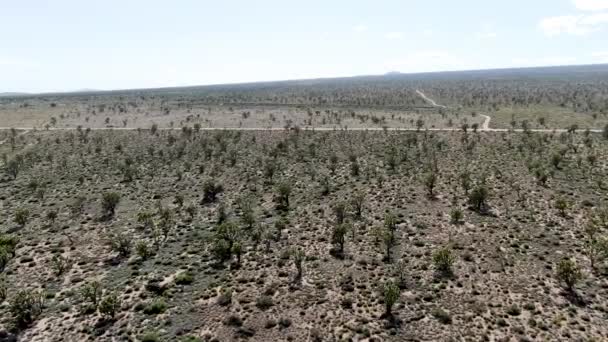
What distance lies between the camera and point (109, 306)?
30.1 metres

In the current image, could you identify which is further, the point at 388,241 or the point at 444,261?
the point at 388,241

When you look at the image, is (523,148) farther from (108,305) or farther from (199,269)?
(108,305)

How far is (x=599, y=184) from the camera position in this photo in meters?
51.5

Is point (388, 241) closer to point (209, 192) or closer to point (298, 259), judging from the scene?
point (298, 259)

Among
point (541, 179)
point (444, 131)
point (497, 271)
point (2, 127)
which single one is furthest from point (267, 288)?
point (2, 127)

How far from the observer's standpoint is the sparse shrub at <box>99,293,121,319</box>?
1184 inches

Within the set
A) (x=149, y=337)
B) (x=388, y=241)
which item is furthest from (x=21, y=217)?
(x=388, y=241)

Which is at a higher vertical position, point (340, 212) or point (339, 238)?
point (340, 212)

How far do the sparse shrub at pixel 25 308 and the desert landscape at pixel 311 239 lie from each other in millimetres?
136

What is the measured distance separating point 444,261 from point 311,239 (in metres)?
13.2

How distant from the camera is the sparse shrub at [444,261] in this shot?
34938 millimetres

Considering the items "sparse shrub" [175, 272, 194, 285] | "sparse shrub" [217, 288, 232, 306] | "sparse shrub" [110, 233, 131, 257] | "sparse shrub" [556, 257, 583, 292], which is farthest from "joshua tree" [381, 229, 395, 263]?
"sparse shrub" [110, 233, 131, 257]

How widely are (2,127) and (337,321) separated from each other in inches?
4472

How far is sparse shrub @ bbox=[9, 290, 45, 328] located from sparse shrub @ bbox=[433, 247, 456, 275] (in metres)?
31.5
